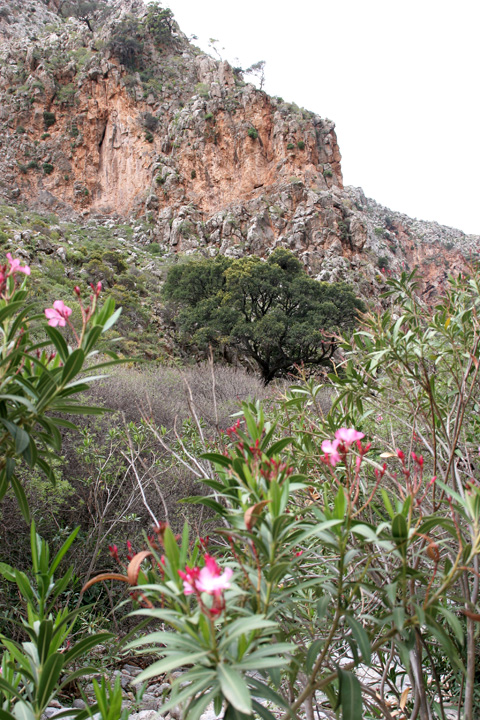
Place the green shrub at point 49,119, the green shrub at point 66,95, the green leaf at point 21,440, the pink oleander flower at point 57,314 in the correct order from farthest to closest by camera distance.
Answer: the green shrub at point 66,95 < the green shrub at point 49,119 < the pink oleander flower at point 57,314 < the green leaf at point 21,440

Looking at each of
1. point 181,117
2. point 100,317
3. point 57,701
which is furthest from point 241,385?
point 181,117

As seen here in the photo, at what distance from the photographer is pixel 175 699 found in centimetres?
48

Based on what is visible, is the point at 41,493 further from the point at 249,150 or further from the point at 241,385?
the point at 249,150

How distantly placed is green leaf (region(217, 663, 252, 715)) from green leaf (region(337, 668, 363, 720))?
25 cm

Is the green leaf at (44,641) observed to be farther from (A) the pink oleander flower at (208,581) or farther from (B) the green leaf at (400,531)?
(B) the green leaf at (400,531)

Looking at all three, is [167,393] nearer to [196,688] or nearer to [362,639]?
[362,639]

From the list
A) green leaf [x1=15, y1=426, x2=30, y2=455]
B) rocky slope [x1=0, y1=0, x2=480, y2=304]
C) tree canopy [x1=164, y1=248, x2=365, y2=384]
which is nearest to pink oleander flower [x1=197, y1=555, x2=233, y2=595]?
green leaf [x1=15, y1=426, x2=30, y2=455]

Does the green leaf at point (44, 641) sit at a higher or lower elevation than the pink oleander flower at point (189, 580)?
lower

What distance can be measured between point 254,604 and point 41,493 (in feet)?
8.24

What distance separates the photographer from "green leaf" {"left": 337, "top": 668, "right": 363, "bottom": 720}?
59 cm

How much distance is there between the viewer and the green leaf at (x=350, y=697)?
0.59m

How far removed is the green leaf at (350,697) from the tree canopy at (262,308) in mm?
12128

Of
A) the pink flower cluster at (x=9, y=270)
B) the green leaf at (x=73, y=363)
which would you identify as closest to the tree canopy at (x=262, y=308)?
the pink flower cluster at (x=9, y=270)

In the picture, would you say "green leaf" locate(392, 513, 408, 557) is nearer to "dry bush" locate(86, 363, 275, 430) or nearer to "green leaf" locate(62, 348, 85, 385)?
"green leaf" locate(62, 348, 85, 385)
